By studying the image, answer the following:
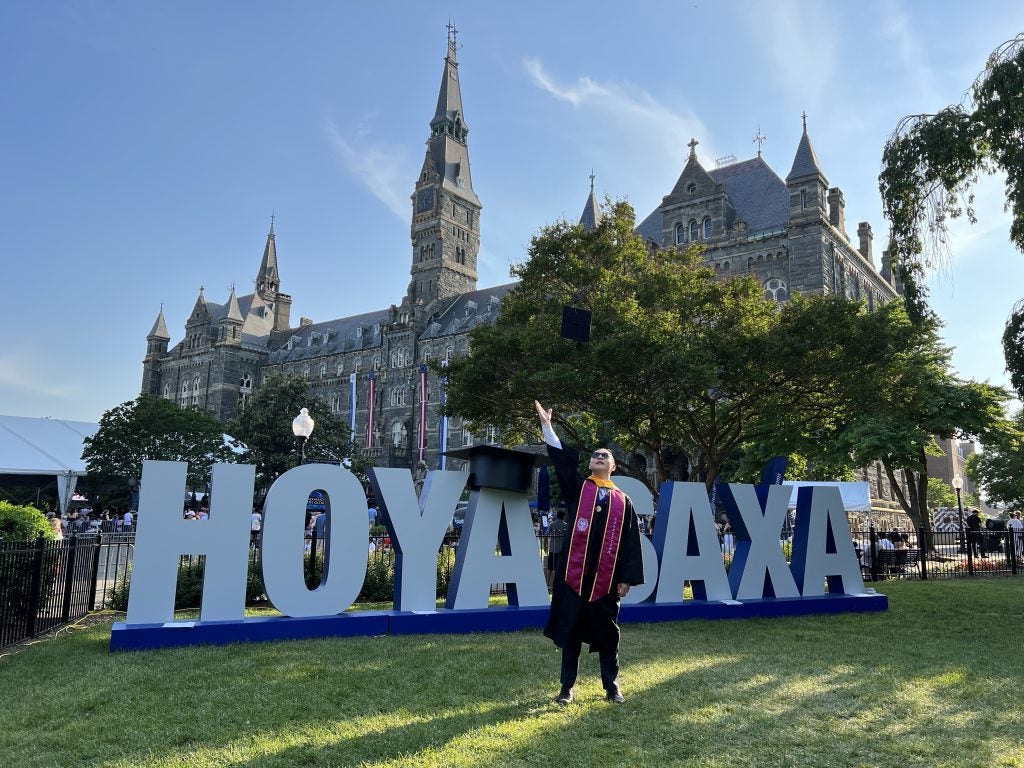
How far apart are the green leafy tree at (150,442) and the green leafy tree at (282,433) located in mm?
3197

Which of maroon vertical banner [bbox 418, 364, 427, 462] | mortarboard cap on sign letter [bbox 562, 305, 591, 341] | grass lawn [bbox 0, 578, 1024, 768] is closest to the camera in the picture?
grass lawn [bbox 0, 578, 1024, 768]

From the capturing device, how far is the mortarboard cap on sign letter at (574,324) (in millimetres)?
14883

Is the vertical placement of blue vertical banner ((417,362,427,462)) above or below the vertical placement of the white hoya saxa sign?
above

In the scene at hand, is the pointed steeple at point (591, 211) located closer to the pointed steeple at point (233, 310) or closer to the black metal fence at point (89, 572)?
the black metal fence at point (89, 572)

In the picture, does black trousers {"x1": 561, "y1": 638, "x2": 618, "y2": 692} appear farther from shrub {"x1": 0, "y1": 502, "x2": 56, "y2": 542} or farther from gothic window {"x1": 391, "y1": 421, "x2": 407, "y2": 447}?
gothic window {"x1": 391, "y1": 421, "x2": 407, "y2": 447}

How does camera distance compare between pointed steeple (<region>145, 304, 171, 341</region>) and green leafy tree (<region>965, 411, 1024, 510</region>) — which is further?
pointed steeple (<region>145, 304, 171, 341</region>)

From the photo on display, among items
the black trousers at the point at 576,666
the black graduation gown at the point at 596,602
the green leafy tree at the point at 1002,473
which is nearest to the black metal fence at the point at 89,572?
the black graduation gown at the point at 596,602

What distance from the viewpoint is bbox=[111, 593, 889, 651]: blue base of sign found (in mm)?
8375

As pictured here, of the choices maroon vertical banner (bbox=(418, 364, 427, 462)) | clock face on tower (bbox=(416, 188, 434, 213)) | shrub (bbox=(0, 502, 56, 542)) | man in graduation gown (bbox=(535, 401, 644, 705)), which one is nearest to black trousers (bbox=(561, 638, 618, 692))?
man in graduation gown (bbox=(535, 401, 644, 705))

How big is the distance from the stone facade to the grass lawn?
33.6 m

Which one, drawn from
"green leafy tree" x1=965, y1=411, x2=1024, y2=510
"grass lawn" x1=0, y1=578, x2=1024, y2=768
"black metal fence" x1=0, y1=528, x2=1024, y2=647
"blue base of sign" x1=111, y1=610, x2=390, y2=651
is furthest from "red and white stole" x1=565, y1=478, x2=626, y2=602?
"green leafy tree" x1=965, y1=411, x2=1024, y2=510

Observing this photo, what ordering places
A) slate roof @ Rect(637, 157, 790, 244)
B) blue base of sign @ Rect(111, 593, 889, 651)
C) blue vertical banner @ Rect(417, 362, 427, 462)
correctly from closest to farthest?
blue base of sign @ Rect(111, 593, 889, 651), slate roof @ Rect(637, 157, 790, 244), blue vertical banner @ Rect(417, 362, 427, 462)

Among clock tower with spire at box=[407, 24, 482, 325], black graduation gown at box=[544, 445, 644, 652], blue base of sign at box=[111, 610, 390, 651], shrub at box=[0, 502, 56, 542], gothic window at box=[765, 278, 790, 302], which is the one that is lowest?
blue base of sign at box=[111, 610, 390, 651]

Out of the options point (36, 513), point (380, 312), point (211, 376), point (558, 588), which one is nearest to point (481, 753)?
point (558, 588)
